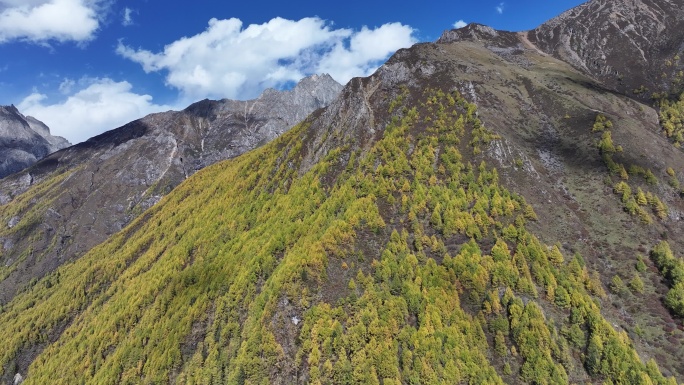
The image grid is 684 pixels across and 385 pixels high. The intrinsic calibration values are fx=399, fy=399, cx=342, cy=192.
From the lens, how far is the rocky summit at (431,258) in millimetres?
87812

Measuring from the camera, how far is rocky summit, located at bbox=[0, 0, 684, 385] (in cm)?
8781

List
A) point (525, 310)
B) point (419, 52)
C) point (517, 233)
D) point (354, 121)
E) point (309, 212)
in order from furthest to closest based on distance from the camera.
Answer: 1. point (419, 52)
2. point (354, 121)
3. point (309, 212)
4. point (517, 233)
5. point (525, 310)

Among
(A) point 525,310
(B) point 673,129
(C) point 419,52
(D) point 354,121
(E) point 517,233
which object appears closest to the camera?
(A) point 525,310

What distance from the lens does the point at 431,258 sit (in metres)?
106

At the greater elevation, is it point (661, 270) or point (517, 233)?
point (517, 233)

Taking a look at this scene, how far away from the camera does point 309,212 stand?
132 meters

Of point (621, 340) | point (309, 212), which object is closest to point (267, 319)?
point (309, 212)

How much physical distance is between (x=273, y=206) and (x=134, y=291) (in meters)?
72.5

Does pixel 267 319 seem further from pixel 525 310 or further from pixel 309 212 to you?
pixel 525 310

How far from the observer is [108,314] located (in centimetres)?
16400

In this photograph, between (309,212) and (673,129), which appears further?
(673,129)

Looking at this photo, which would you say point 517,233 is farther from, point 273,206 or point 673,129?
point 673,129

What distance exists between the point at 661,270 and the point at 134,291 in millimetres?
181994

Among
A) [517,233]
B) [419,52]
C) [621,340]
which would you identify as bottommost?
[621,340]
